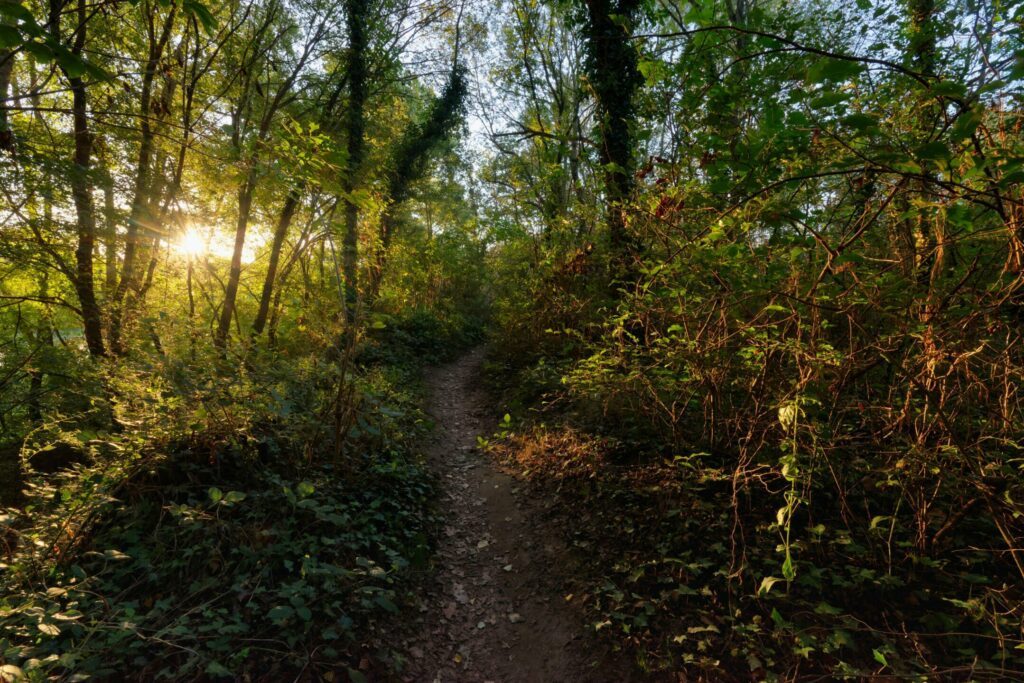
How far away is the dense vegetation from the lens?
2547 mm

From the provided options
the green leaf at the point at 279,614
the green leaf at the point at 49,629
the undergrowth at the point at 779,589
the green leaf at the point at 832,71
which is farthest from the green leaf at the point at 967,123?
the green leaf at the point at 49,629

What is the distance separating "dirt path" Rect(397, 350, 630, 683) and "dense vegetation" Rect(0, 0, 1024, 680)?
1.02 feet

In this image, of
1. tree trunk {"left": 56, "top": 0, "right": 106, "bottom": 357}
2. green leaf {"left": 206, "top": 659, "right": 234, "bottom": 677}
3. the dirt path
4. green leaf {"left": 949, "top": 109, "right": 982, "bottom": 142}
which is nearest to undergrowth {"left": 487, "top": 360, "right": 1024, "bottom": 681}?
the dirt path

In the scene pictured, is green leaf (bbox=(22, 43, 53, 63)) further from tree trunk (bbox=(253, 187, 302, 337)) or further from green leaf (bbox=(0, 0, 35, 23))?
tree trunk (bbox=(253, 187, 302, 337))

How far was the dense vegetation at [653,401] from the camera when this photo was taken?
100 inches

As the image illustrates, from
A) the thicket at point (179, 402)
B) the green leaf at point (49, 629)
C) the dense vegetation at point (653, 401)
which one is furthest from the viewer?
the thicket at point (179, 402)

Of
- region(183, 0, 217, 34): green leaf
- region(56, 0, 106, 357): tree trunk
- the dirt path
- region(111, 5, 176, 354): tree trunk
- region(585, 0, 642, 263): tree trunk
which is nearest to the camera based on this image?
region(183, 0, 217, 34): green leaf

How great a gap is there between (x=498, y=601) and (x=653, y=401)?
3051mm

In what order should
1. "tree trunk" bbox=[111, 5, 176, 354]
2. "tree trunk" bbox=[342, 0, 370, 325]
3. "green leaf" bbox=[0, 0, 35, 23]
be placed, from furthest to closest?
"tree trunk" bbox=[342, 0, 370, 325] < "tree trunk" bbox=[111, 5, 176, 354] < "green leaf" bbox=[0, 0, 35, 23]

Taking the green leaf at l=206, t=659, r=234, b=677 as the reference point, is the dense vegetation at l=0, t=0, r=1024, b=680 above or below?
above

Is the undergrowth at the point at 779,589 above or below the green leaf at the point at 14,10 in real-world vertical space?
below

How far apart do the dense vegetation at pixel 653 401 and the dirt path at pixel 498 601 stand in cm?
31

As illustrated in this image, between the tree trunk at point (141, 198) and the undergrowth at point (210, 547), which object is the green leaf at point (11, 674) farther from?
the tree trunk at point (141, 198)

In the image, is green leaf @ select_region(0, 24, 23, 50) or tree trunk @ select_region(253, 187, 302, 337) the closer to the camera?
green leaf @ select_region(0, 24, 23, 50)
